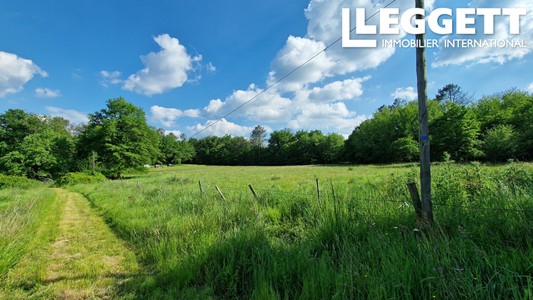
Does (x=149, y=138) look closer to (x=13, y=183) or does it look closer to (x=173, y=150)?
(x=13, y=183)

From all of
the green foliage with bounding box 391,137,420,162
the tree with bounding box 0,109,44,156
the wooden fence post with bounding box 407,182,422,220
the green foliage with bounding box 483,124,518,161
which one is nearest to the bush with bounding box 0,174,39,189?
the tree with bounding box 0,109,44,156

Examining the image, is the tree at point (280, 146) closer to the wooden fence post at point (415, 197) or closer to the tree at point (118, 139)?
the tree at point (118, 139)

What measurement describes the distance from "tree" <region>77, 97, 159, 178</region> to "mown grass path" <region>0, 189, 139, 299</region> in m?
31.3

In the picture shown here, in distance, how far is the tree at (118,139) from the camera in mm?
33625

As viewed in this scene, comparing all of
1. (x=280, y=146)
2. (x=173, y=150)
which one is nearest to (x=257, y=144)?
(x=280, y=146)

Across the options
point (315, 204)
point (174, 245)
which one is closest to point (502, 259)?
point (315, 204)

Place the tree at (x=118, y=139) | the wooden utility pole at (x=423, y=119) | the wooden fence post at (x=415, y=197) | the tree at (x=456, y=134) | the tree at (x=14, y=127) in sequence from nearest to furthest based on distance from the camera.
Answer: the wooden utility pole at (x=423, y=119) → the wooden fence post at (x=415, y=197) → the tree at (x=118, y=139) → the tree at (x=14, y=127) → the tree at (x=456, y=134)

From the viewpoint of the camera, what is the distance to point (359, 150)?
202 feet

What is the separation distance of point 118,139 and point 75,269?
36036 mm

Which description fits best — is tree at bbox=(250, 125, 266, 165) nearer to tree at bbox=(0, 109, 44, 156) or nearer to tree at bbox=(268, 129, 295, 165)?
tree at bbox=(268, 129, 295, 165)

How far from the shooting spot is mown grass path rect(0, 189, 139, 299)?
3488 mm

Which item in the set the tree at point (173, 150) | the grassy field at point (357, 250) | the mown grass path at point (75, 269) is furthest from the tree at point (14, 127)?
the grassy field at point (357, 250)

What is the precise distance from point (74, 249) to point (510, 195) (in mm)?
8906

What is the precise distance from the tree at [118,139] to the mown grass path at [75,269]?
103 ft
